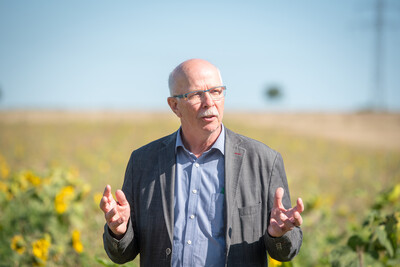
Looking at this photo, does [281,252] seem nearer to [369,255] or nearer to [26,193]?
[369,255]

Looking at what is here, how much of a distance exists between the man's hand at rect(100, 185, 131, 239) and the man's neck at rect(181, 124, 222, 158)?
46 cm

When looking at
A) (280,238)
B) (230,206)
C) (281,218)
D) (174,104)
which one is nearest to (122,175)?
(174,104)

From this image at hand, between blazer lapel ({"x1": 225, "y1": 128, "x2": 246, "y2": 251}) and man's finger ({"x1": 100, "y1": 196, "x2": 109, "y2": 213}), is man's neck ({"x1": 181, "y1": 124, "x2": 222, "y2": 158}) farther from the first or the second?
man's finger ({"x1": 100, "y1": 196, "x2": 109, "y2": 213})

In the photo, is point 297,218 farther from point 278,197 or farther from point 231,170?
point 231,170

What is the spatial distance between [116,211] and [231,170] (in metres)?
0.61

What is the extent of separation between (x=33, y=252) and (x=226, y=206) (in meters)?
2.05

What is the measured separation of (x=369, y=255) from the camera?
2.41 m

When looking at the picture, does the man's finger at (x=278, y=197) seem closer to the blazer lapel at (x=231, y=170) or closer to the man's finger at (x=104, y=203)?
the blazer lapel at (x=231, y=170)

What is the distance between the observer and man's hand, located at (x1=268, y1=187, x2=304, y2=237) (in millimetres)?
1697

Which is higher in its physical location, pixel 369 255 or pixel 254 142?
pixel 254 142

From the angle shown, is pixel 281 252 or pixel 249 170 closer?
pixel 281 252

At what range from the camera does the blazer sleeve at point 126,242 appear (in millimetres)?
1948

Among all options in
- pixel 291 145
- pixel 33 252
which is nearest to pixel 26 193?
pixel 33 252

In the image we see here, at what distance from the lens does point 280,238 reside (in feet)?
5.97
